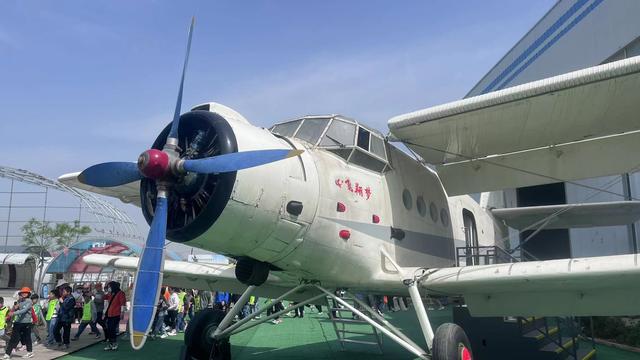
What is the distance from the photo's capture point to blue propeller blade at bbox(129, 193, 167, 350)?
5531 mm

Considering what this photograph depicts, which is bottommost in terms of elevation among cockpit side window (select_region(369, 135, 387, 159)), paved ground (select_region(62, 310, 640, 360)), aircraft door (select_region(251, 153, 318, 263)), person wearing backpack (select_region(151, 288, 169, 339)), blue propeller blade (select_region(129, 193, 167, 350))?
paved ground (select_region(62, 310, 640, 360))

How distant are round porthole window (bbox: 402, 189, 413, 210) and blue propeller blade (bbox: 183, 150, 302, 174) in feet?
11.8

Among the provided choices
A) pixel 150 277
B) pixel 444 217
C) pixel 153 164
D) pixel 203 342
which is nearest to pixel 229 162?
pixel 153 164

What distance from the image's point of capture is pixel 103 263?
12.4m

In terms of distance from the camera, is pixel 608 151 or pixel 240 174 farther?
pixel 608 151

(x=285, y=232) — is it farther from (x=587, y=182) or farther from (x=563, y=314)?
(x=587, y=182)

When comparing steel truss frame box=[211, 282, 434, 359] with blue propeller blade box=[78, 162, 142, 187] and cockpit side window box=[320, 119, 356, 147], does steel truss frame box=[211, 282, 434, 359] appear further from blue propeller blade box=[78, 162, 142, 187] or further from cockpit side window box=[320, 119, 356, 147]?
blue propeller blade box=[78, 162, 142, 187]

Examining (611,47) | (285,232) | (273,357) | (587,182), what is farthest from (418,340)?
(611,47)

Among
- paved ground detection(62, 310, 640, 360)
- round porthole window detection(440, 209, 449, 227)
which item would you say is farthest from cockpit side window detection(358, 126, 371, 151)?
paved ground detection(62, 310, 640, 360)

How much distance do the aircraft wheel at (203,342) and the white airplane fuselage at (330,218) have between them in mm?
2088

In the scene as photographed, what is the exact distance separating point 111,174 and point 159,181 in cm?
127

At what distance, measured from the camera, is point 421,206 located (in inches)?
368

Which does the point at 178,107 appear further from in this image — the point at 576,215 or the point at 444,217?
the point at 576,215

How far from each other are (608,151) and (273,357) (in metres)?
8.06
